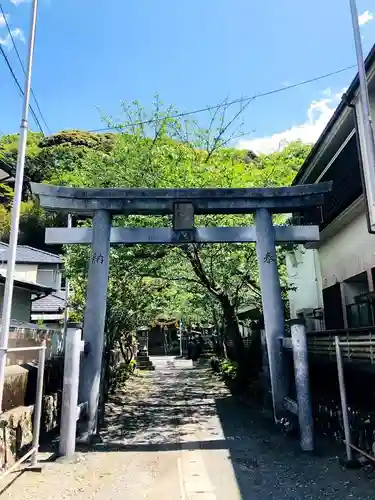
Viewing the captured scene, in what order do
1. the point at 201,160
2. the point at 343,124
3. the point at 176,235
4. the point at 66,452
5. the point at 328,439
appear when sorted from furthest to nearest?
1. the point at 201,160
2. the point at 343,124
3. the point at 176,235
4. the point at 328,439
5. the point at 66,452

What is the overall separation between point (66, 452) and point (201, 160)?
356 inches

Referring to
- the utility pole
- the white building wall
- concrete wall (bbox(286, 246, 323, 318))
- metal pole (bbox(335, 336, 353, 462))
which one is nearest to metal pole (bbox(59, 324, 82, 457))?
metal pole (bbox(335, 336, 353, 462))

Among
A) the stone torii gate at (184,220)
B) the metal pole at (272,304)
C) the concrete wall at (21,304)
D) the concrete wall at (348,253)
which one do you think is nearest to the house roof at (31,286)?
the concrete wall at (21,304)

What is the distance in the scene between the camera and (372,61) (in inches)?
285

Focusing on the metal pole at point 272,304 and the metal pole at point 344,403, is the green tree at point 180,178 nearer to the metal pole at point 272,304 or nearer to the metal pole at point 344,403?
the metal pole at point 272,304

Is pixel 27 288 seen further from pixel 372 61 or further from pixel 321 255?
pixel 372 61

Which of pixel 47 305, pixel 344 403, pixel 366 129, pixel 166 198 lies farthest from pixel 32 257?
pixel 344 403

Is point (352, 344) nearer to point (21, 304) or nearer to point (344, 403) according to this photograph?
point (344, 403)

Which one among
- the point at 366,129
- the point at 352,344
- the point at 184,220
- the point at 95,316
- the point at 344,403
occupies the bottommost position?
the point at 344,403

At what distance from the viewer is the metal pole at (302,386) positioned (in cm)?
638

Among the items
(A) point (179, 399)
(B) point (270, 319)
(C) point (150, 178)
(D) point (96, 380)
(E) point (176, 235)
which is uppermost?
(C) point (150, 178)

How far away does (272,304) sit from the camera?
8086 millimetres

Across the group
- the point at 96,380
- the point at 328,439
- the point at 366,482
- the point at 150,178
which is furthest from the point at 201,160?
the point at 366,482

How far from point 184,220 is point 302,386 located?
3748 millimetres
